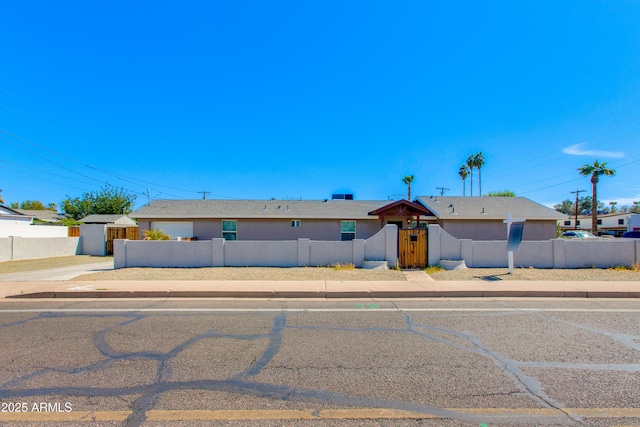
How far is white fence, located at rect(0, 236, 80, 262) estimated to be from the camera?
1725cm

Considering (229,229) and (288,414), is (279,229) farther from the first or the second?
(288,414)

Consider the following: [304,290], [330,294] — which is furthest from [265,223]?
[330,294]

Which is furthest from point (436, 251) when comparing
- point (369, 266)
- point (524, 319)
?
point (524, 319)

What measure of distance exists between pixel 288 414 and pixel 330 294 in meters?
5.83

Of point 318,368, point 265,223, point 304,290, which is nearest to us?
point 318,368

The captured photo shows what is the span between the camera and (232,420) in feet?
9.78

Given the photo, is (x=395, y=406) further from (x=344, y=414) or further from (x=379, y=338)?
(x=379, y=338)

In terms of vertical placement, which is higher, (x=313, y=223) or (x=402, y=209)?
(x=402, y=209)

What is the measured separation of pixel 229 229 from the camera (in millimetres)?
20188

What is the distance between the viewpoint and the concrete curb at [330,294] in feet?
28.2

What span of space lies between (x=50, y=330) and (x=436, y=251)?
12.7 m

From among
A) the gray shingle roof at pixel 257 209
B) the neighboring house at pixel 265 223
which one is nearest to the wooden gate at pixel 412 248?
the neighboring house at pixel 265 223

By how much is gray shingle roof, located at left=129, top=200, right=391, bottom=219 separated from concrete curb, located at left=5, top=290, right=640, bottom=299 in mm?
10997

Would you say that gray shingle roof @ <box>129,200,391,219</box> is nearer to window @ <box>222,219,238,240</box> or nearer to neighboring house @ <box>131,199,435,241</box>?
neighboring house @ <box>131,199,435,241</box>
